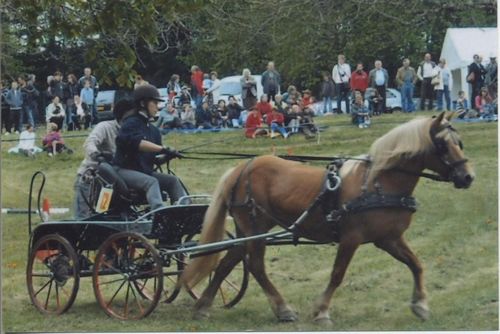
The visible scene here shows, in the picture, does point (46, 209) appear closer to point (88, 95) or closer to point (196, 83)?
point (88, 95)

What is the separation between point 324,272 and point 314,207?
3.89 feet

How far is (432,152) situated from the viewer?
7609mm

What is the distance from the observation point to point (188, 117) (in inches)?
385

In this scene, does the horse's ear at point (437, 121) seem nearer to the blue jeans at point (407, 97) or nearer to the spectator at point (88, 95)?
the blue jeans at point (407, 97)

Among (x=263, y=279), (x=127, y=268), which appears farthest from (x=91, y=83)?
(x=263, y=279)

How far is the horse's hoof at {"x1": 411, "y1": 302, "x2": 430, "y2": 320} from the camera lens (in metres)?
7.77

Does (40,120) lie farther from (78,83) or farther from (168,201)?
(168,201)

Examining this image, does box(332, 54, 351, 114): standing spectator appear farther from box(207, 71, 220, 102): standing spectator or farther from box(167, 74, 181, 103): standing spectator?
box(167, 74, 181, 103): standing spectator

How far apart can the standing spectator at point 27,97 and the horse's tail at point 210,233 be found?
1779 mm

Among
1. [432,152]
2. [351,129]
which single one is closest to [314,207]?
[432,152]

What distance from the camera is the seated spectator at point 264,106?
9453 millimetres

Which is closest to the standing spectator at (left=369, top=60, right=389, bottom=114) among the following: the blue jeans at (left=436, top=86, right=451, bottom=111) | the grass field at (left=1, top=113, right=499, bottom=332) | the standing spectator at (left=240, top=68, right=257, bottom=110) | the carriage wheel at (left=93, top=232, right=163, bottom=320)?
the grass field at (left=1, top=113, right=499, bottom=332)

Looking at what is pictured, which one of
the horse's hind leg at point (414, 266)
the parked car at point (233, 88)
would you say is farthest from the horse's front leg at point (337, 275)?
the parked car at point (233, 88)

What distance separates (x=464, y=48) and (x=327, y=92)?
1361 millimetres
